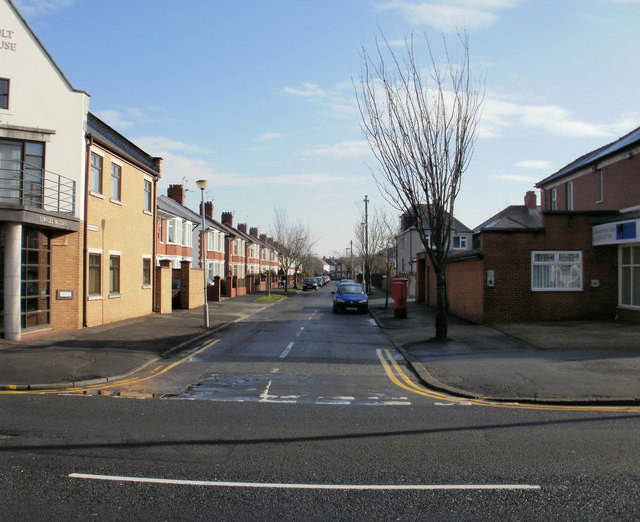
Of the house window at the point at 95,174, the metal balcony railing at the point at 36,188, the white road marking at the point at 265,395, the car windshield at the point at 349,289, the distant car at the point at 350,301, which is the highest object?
the house window at the point at 95,174

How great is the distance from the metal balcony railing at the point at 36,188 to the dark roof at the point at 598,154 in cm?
2032

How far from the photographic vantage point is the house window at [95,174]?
61.1 feet

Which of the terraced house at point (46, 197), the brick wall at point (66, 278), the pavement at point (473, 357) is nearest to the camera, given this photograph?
the pavement at point (473, 357)

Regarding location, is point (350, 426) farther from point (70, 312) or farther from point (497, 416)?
point (70, 312)

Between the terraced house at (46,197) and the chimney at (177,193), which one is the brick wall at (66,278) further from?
the chimney at (177,193)

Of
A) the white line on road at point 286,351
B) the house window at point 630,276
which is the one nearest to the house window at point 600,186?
the house window at point 630,276

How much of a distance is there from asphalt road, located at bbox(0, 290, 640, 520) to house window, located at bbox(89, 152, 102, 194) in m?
11.3

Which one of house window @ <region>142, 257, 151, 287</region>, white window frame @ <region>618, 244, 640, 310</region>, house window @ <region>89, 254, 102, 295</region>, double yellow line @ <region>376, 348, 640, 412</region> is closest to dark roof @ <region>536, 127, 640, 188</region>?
white window frame @ <region>618, 244, 640, 310</region>

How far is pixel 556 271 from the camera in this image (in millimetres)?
19562

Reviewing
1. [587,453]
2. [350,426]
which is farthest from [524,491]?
[350,426]

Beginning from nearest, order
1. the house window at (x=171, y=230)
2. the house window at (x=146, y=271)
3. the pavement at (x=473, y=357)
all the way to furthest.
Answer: the pavement at (x=473, y=357) < the house window at (x=146, y=271) < the house window at (x=171, y=230)

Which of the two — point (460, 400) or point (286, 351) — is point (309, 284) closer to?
point (286, 351)

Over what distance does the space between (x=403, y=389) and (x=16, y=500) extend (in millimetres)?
6873

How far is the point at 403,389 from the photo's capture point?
10117mm
